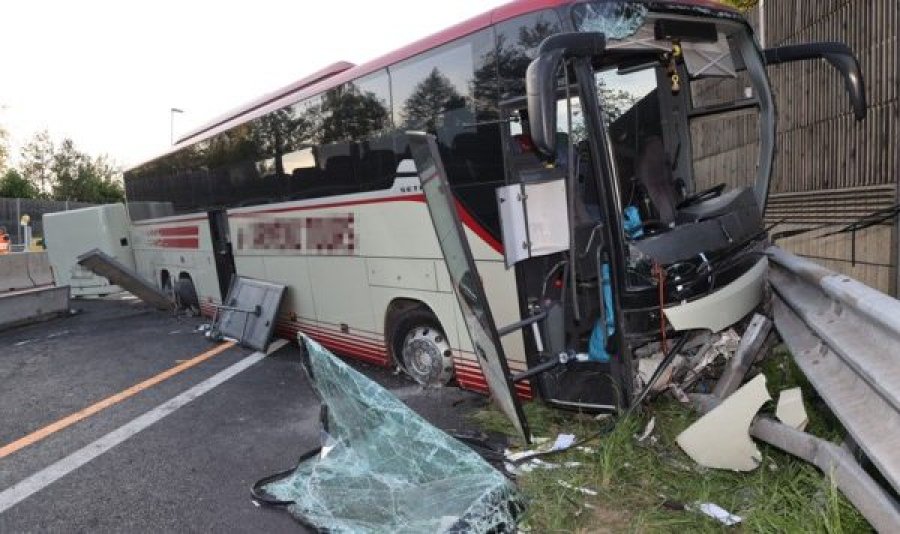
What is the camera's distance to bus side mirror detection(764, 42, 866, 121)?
4750mm

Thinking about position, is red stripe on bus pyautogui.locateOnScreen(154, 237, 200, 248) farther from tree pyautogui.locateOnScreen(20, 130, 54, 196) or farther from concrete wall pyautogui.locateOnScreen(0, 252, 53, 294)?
tree pyautogui.locateOnScreen(20, 130, 54, 196)

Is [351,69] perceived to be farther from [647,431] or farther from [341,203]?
[647,431]

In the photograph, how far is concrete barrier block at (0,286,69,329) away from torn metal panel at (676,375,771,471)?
12.0 metres

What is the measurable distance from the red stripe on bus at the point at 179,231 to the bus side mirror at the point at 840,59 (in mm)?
8900

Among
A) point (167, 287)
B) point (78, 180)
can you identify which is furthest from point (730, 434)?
point (78, 180)

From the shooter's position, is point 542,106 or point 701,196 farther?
point 701,196

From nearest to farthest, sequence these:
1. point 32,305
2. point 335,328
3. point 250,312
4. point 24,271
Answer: point 335,328 < point 250,312 < point 32,305 < point 24,271

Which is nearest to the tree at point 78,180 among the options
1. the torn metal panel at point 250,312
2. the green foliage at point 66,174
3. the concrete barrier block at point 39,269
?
the green foliage at point 66,174

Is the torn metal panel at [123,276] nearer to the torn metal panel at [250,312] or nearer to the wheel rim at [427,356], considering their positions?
the torn metal panel at [250,312]

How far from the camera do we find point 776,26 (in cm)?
785

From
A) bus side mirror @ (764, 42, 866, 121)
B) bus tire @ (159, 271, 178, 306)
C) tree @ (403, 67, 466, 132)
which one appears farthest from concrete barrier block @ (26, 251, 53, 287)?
bus side mirror @ (764, 42, 866, 121)

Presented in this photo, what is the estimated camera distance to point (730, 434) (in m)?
3.64

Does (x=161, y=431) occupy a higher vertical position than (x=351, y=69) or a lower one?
lower

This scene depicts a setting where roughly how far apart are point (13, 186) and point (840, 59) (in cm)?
4897
